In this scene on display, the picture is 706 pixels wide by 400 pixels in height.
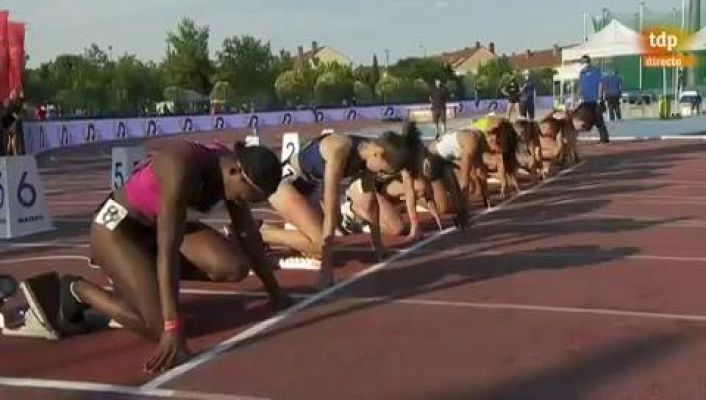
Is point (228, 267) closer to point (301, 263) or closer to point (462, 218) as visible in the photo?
point (301, 263)

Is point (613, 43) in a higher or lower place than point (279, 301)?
higher

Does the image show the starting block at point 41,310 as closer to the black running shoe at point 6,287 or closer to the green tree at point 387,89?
the black running shoe at point 6,287

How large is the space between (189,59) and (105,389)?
8858cm

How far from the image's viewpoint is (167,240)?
627cm

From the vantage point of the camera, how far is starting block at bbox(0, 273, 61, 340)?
7037mm

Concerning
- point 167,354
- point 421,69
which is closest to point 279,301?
point 167,354

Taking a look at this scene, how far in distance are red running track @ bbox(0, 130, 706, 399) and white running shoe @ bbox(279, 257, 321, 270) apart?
25cm

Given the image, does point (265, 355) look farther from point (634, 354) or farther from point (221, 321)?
point (634, 354)

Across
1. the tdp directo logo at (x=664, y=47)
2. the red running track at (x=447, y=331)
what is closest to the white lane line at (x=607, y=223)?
the red running track at (x=447, y=331)

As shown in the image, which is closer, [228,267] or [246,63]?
[228,267]

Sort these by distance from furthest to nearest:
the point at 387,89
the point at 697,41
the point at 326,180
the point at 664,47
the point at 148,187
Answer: the point at 387,89
the point at 664,47
the point at 697,41
the point at 326,180
the point at 148,187

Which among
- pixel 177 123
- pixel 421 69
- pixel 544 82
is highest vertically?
pixel 421 69

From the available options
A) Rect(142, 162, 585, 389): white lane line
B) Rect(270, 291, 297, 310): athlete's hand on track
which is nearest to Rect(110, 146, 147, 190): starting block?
Rect(142, 162, 585, 389): white lane line

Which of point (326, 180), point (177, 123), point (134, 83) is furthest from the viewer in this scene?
point (134, 83)
